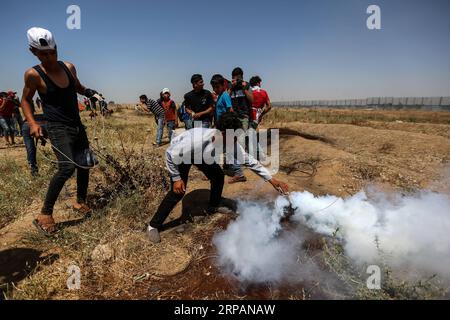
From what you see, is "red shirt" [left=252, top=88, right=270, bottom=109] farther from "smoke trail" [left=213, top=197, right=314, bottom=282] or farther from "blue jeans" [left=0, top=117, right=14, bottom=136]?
"blue jeans" [left=0, top=117, right=14, bottom=136]

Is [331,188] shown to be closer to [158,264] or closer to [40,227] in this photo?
[158,264]

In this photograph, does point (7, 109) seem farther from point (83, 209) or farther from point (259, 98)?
point (259, 98)

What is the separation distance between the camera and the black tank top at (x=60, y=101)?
310 cm

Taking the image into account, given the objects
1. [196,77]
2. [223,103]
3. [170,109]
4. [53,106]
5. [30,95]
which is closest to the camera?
[30,95]

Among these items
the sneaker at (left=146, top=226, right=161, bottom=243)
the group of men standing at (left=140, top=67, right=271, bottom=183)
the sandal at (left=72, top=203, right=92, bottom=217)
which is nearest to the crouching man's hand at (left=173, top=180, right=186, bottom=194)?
the sneaker at (left=146, top=226, right=161, bottom=243)

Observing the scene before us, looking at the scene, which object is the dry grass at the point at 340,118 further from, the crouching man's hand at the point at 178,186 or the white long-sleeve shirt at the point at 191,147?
the crouching man's hand at the point at 178,186

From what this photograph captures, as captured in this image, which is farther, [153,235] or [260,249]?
[153,235]

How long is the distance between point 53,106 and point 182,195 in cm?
171

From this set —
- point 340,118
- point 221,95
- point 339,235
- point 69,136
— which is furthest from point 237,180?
point 340,118

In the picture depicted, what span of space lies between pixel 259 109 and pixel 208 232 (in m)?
4.06

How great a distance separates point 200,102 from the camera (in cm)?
543

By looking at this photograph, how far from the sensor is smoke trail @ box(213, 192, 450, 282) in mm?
2617

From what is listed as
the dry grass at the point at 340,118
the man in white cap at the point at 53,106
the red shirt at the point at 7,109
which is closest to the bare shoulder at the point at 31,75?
the man in white cap at the point at 53,106

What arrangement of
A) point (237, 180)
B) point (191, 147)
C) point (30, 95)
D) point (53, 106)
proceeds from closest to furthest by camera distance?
point (191, 147) < point (30, 95) < point (53, 106) < point (237, 180)
